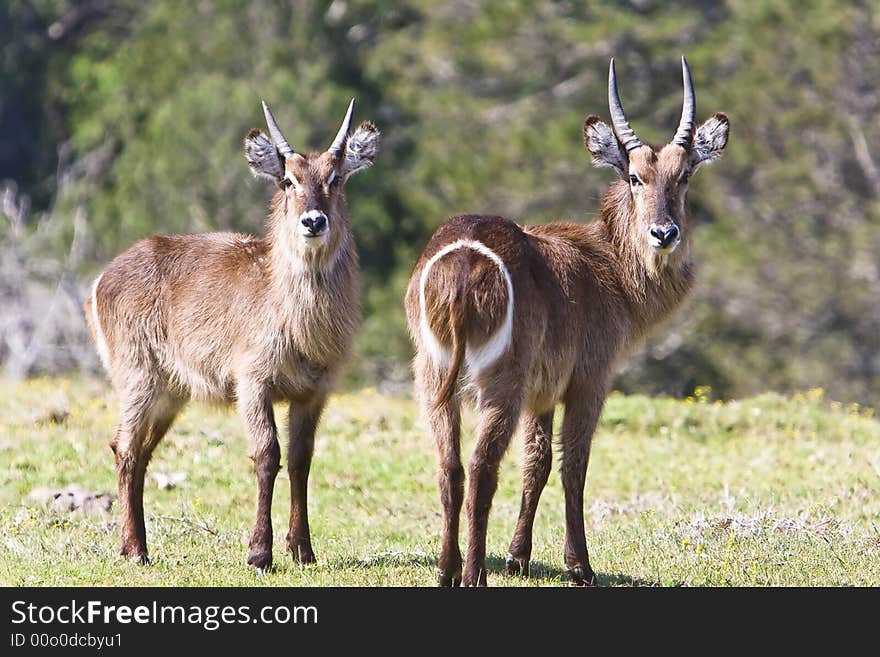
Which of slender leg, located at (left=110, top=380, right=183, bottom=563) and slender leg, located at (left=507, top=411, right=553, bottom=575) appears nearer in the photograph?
slender leg, located at (left=507, top=411, right=553, bottom=575)

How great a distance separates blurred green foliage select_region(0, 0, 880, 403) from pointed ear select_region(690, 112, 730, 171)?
55.6 ft

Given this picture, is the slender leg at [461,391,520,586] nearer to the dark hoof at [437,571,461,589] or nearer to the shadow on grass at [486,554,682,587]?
the dark hoof at [437,571,461,589]

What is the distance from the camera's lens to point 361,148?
891cm

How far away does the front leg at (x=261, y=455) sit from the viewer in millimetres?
8227

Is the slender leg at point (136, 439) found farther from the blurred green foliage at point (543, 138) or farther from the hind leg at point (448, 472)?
the blurred green foliage at point (543, 138)

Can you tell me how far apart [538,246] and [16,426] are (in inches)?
223

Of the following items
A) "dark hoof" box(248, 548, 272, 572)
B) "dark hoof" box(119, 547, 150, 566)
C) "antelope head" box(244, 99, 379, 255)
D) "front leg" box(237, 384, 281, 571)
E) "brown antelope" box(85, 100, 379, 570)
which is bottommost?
"dark hoof" box(248, 548, 272, 572)

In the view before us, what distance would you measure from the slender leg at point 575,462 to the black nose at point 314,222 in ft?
5.52

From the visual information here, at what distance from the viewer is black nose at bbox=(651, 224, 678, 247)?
8.30 metres

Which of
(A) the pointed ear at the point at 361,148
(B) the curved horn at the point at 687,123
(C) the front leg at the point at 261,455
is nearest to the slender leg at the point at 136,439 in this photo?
(C) the front leg at the point at 261,455

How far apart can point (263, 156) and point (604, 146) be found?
198 centimetres

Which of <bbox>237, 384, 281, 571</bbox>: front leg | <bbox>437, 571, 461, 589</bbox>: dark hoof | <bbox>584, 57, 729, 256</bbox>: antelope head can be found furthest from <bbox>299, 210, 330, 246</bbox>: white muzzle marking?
<bbox>437, 571, 461, 589</bbox>: dark hoof

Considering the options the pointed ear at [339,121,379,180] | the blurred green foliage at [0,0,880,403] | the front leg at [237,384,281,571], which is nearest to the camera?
the front leg at [237,384,281,571]

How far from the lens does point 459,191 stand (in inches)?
1095
